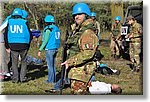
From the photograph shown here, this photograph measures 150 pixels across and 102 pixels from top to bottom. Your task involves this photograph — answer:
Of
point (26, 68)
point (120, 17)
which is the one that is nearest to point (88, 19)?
point (120, 17)

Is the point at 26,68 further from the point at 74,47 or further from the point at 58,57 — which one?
the point at 74,47

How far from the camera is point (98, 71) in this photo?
6.97 meters

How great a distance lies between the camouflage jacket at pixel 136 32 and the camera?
22.6 feet

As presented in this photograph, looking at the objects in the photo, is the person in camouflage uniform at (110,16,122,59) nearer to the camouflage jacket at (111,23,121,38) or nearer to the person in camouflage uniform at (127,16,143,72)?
the camouflage jacket at (111,23,121,38)

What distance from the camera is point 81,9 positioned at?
255 inches

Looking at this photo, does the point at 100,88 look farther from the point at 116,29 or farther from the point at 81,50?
the point at 81,50

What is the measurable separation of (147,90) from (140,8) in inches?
45.7

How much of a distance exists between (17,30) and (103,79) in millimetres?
1412

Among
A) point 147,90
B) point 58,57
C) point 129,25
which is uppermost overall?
point 129,25

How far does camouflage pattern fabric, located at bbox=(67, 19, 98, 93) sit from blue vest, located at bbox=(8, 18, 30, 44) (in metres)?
0.82

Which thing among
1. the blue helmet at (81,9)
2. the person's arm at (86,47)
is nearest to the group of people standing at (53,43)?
the blue helmet at (81,9)

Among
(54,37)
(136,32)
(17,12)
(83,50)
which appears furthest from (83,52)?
(17,12)

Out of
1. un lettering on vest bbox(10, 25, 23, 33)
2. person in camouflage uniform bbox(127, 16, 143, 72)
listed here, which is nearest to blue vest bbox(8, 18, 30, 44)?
un lettering on vest bbox(10, 25, 23, 33)

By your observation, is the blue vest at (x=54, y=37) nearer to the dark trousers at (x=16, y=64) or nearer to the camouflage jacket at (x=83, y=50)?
the dark trousers at (x=16, y=64)
